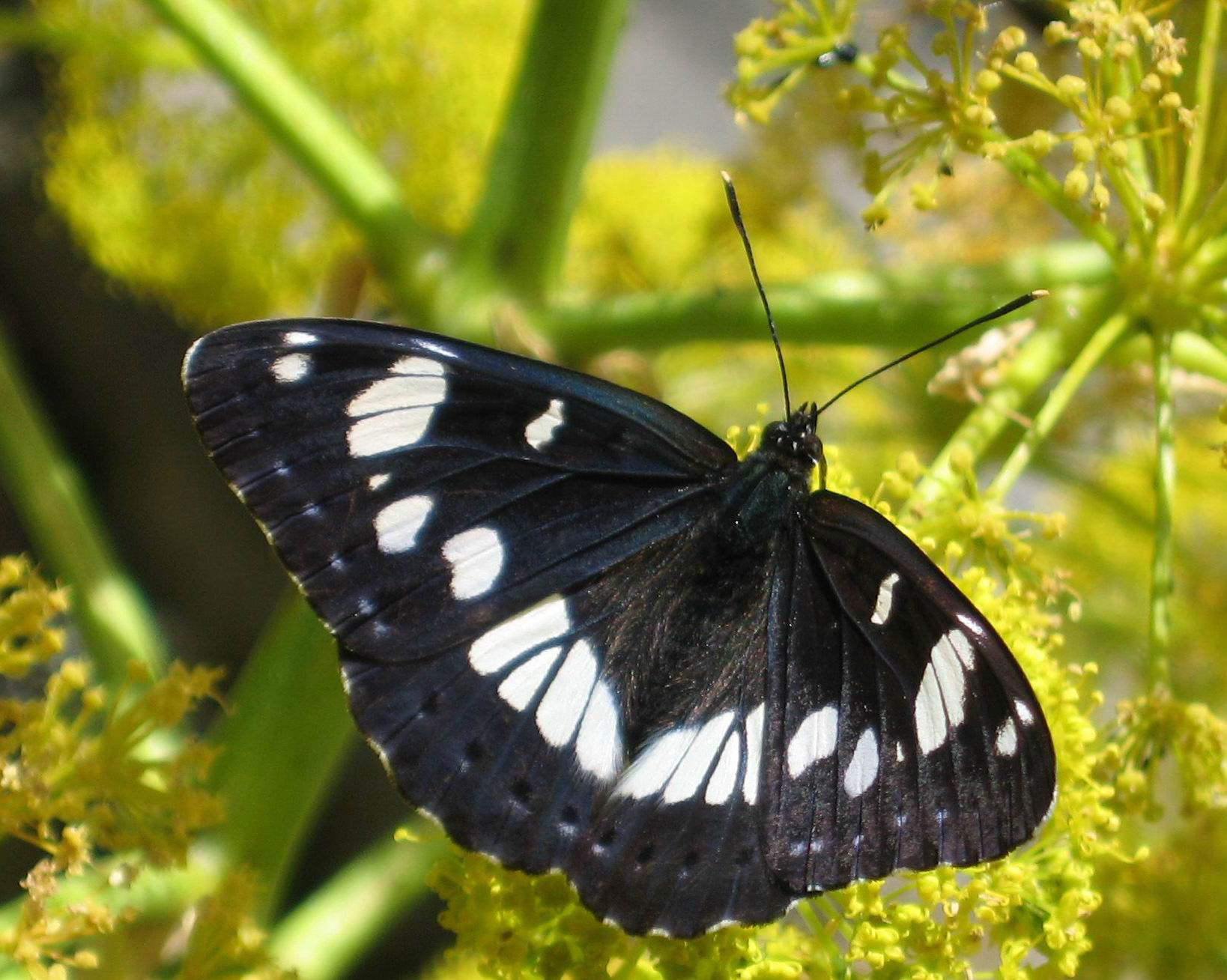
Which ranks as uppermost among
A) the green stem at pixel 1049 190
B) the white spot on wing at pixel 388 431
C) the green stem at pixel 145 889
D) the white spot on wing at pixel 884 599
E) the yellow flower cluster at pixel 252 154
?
the yellow flower cluster at pixel 252 154

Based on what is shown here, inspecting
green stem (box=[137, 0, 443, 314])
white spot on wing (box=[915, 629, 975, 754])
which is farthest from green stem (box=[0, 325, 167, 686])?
white spot on wing (box=[915, 629, 975, 754])

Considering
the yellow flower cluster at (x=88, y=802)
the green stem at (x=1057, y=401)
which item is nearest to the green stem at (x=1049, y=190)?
the green stem at (x=1057, y=401)

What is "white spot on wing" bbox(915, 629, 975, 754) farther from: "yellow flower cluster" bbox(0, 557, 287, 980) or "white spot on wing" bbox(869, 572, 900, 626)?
"yellow flower cluster" bbox(0, 557, 287, 980)

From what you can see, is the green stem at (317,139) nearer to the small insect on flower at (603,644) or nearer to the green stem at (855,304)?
the green stem at (855,304)

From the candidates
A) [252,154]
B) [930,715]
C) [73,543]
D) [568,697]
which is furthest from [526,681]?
[252,154]

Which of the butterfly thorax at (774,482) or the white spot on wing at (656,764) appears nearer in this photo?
the white spot on wing at (656,764)

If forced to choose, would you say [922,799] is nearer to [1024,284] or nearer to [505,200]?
[1024,284]

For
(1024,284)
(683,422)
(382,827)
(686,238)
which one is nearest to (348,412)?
(683,422)
